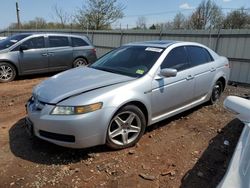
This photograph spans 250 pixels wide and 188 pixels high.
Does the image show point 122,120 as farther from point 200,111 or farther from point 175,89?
point 200,111

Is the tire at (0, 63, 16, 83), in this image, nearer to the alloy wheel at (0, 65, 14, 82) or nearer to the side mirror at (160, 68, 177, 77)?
the alloy wheel at (0, 65, 14, 82)

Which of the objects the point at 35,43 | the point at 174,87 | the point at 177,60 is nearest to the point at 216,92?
the point at 177,60

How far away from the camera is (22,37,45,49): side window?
8.98 metres

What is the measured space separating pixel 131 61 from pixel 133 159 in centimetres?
177

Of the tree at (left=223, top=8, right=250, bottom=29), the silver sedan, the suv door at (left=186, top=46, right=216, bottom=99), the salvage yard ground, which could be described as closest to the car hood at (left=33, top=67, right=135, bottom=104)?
the silver sedan

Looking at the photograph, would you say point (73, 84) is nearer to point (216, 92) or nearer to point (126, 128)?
point (126, 128)

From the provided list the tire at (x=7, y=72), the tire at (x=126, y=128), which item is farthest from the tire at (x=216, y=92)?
the tire at (x=7, y=72)

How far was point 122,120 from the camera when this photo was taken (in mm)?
3889

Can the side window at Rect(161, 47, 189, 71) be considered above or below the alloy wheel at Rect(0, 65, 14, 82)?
above

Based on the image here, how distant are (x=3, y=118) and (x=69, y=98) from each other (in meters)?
2.41

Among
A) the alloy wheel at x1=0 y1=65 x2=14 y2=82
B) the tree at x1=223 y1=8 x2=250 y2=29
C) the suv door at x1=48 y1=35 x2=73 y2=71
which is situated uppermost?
the tree at x1=223 y1=8 x2=250 y2=29

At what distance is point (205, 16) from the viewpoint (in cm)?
3262

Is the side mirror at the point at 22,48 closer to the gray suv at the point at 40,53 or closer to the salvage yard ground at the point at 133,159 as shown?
the gray suv at the point at 40,53

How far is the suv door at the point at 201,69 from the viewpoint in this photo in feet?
17.0
